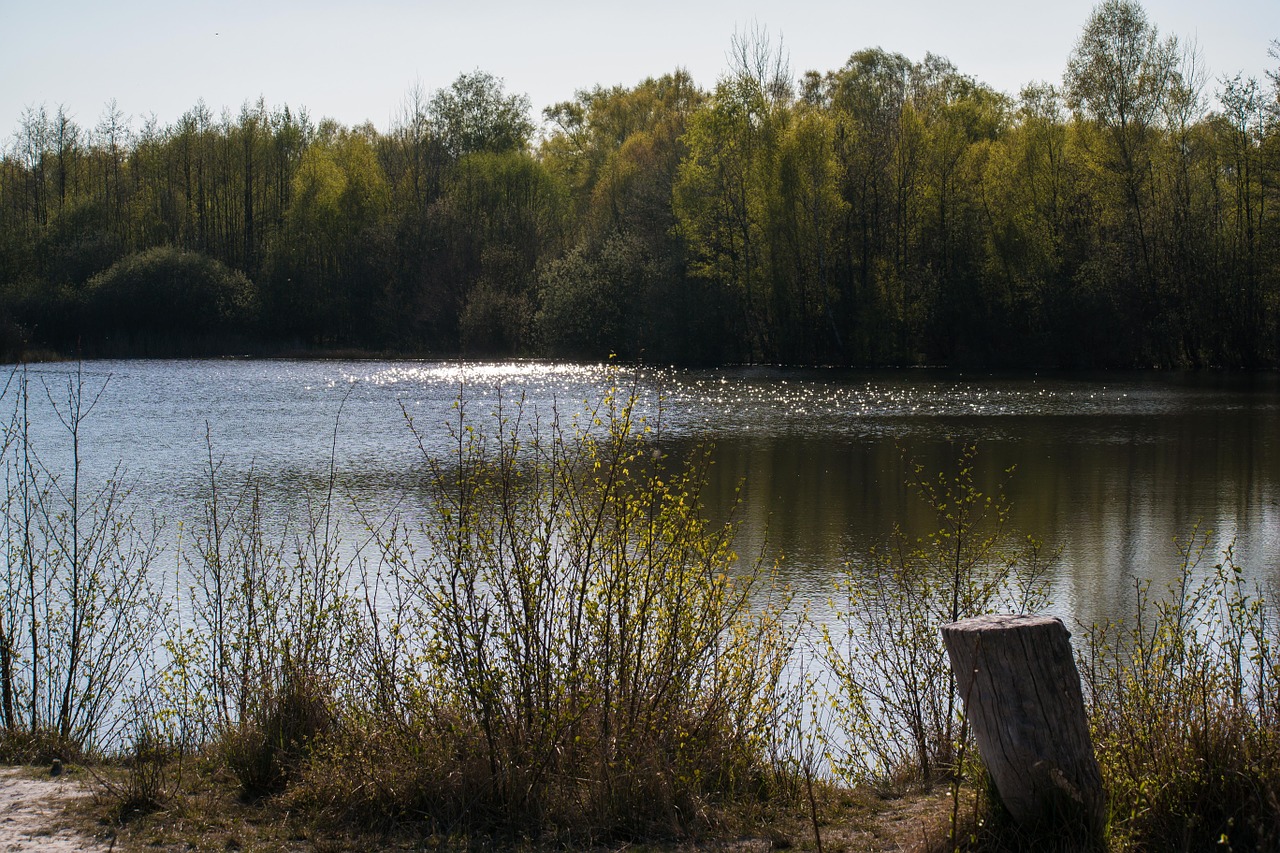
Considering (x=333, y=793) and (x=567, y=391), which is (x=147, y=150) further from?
(x=333, y=793)

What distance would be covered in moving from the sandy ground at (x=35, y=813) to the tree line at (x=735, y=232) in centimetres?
4795

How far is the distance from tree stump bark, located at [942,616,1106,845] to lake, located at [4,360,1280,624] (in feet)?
7.29

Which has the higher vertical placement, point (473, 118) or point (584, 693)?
point (473, 118)

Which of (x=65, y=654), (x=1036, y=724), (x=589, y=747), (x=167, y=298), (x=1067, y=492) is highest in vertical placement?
(x=167, y=298)

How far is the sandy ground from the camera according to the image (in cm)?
485

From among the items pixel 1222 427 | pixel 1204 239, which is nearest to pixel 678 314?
pixel 1204 239

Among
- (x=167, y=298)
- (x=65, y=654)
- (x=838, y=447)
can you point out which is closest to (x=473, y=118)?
(x=167, y=298)

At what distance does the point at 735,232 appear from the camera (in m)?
54.1

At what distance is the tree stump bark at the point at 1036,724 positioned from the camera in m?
4.26

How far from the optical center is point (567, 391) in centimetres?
3900

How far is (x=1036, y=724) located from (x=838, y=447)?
21.1 m

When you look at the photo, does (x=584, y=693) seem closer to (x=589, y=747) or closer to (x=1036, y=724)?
(x=589, y=747)

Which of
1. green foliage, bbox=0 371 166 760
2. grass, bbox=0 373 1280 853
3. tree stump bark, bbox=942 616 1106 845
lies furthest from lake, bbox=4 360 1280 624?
tree stump bark, bbox=942 616 1106 845

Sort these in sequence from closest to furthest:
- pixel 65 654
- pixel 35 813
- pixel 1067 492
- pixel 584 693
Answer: pixel 35 813 < pixel 584 693 < pixel 65 654 < pixel 1067 492
